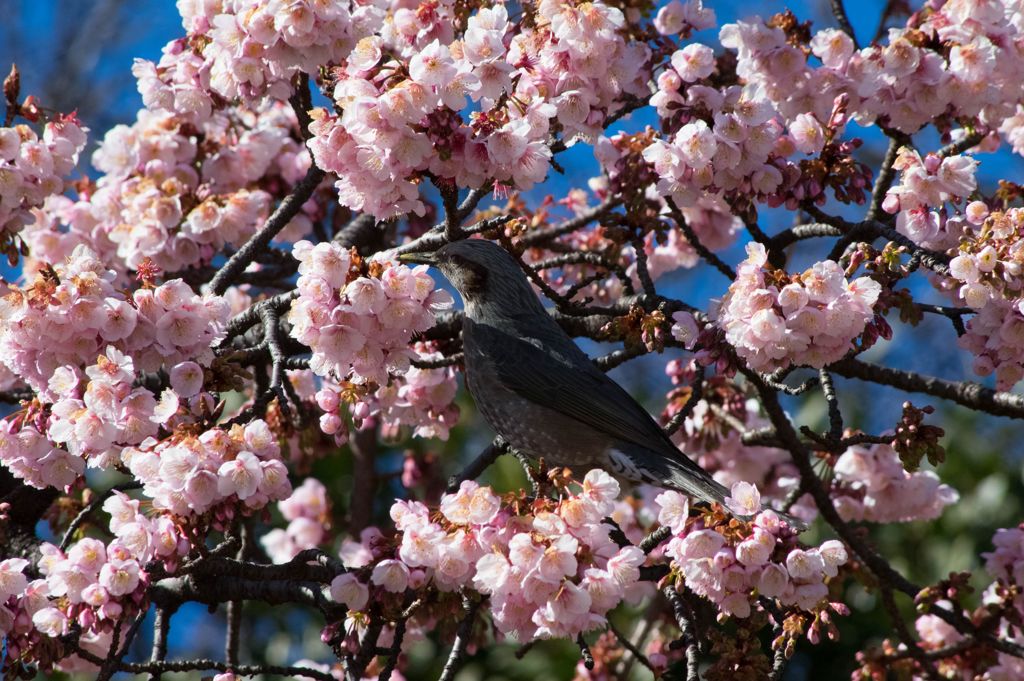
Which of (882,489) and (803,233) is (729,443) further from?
(803,233)

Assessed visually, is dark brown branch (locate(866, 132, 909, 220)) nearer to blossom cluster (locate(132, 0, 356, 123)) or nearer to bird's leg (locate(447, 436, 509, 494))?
bird's leg (locate(447, 436, 509, 494))

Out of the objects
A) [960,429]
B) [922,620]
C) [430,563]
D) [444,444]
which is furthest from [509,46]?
[960,429]

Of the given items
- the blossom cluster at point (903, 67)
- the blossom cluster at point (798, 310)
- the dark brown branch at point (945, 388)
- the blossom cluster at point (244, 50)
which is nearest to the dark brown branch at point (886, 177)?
the blossom cluster at point (903, 67)

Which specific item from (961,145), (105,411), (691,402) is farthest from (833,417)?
(105,411)

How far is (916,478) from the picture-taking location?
173 inches

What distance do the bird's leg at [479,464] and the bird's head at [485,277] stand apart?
476 mm

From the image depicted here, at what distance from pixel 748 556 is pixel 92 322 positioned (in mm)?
1566

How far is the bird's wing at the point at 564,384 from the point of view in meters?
3.88

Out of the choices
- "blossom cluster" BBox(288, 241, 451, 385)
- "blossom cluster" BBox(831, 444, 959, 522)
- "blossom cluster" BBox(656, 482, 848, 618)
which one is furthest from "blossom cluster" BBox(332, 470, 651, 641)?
"blossom cluster" BBox(831, 444, 959, 522)

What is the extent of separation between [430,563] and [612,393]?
1467 millimetres

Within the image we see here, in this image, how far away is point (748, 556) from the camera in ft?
8.21

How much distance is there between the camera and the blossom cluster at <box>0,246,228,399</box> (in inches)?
108

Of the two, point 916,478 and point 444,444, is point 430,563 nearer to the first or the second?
point 916,478

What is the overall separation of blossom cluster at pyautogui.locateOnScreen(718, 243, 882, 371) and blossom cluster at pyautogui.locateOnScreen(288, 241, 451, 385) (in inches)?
28.0
